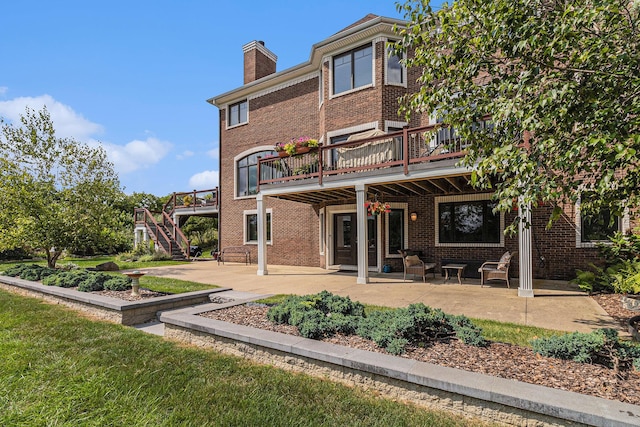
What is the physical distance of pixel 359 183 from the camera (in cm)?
925

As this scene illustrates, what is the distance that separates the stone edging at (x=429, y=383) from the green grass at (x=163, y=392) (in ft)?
0.42

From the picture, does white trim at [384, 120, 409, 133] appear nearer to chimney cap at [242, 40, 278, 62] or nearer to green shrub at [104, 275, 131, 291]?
green shrub at [104, 275, 131, 291]

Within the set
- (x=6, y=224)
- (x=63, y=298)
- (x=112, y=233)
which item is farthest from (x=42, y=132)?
(x=63, y=298)

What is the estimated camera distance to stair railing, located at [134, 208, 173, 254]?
19.3m

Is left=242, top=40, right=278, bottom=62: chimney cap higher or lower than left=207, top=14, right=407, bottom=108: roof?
higher

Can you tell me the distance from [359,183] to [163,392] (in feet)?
23.5

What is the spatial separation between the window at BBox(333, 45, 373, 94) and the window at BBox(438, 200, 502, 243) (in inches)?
206

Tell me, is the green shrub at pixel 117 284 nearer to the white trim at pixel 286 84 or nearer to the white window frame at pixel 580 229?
the white trim at pixel 286 84

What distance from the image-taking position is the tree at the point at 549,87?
8.66ft

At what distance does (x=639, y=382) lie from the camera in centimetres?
269

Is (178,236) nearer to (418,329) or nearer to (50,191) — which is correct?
(50,191)

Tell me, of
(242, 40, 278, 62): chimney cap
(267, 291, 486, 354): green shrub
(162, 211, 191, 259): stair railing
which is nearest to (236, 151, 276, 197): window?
(162, 211, 191, 259): stair railing

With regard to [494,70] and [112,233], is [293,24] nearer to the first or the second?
[494,70]

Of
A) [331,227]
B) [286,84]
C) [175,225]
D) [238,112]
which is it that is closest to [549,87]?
[331,227]
